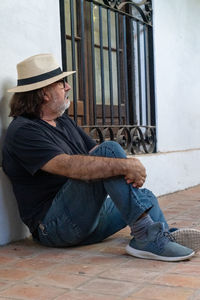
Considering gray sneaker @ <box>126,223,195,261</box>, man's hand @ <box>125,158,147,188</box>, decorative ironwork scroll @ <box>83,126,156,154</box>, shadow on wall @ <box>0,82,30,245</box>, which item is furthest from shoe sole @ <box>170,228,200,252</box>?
decorative ironwork scroll @ <box>83,126,156,154</box>

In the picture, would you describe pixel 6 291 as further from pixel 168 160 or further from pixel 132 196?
pixel 168 160

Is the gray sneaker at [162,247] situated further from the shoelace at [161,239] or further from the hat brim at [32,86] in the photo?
the hat brim at [32,86]

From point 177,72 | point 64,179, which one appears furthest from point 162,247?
point 177,72

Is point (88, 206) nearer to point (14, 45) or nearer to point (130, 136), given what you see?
point (14, 45)

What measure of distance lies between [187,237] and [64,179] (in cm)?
76

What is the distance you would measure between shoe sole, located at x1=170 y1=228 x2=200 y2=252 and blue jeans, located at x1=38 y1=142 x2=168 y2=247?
0.51 feet

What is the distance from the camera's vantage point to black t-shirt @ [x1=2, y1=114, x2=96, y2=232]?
8.02 feet

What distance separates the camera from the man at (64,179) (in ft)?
7.52

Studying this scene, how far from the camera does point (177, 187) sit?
503 centimetres

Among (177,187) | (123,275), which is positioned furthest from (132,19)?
(123,275)

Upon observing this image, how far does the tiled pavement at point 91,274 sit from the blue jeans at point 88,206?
114 mm

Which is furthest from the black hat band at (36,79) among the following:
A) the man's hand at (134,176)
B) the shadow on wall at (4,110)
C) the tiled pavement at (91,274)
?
the tiled pavement at (91,274)

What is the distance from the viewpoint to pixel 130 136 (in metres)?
4.45

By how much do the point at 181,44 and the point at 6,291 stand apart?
14.0 feet
